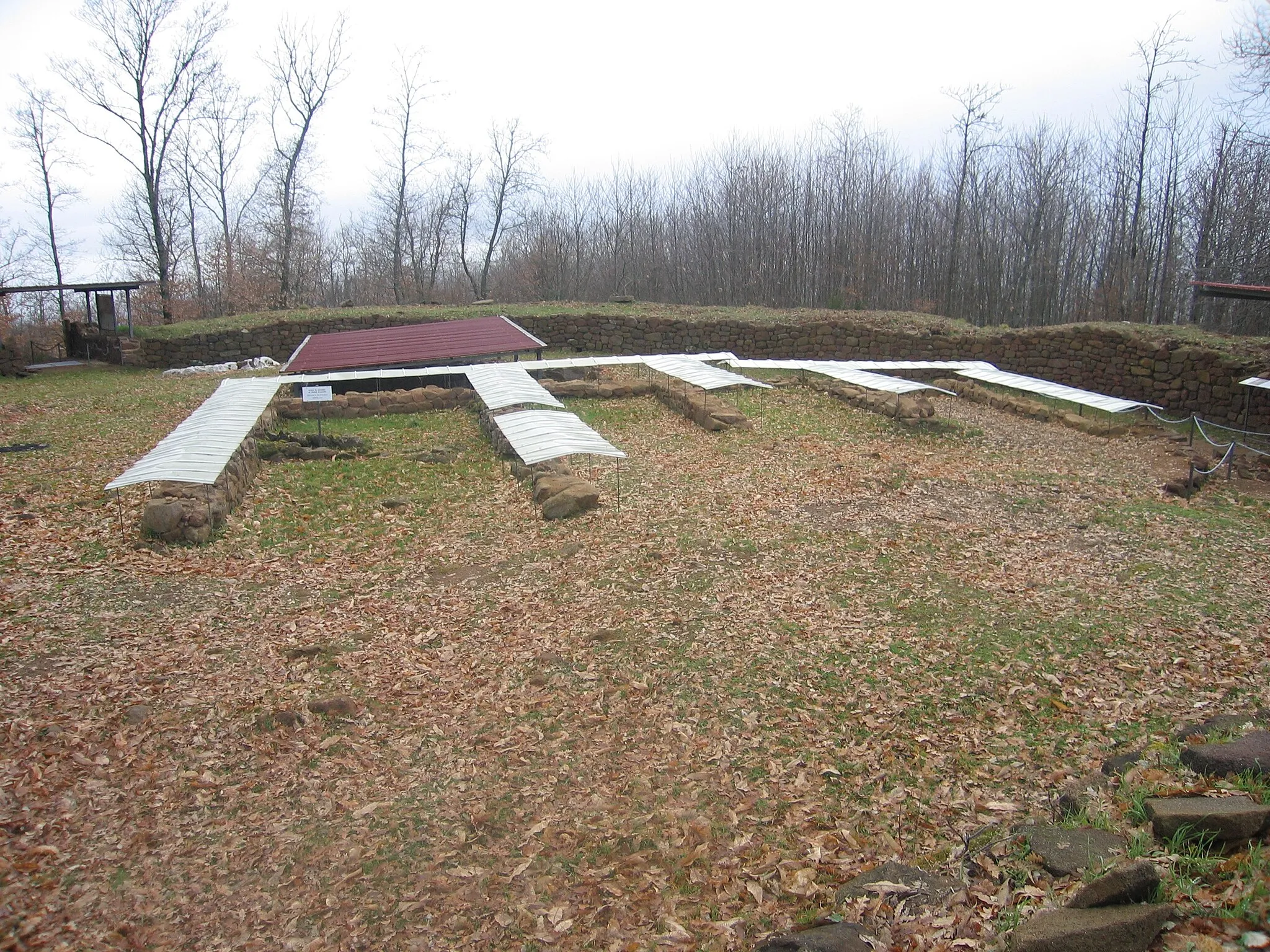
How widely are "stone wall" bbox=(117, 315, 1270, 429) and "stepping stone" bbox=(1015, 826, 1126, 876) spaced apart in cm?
1394

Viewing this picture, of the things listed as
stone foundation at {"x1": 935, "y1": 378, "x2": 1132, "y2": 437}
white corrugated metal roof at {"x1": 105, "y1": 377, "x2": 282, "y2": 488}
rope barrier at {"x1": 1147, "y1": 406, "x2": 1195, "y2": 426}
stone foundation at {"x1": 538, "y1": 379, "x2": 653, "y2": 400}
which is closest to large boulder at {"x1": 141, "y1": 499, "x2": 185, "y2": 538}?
white corrugated metal roof at {"x1": 105, "y1": 377, "x2": 282, "y2": 488}

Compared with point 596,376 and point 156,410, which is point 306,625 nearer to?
point 156,410

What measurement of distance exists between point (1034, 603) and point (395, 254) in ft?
110

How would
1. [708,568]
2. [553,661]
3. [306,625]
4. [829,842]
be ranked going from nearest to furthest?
[829,842] → [553,661] → [306,625] → [708,568]

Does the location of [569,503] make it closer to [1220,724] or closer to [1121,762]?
[1121,762]

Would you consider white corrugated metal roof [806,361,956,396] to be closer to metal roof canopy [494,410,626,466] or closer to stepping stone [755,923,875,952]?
metal roof canopy [494,410,626,466]

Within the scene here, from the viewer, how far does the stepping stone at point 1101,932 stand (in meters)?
2.83

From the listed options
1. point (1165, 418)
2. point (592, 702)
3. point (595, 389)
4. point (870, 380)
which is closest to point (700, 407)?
point (595, 389)

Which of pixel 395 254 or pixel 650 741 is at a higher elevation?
pixel 395 254

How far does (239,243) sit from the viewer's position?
3406 centimetres

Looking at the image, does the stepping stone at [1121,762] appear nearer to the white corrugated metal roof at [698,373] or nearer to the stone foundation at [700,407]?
the stone foundation at [700,407]

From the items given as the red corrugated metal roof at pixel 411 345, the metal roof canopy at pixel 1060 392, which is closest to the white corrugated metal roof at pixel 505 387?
the red corrugated metal roof at pixel 411 345

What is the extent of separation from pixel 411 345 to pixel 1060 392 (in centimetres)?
1430

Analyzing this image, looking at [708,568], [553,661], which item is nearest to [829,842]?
[553,661]
